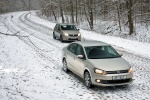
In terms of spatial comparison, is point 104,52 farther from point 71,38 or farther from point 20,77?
point 71,38

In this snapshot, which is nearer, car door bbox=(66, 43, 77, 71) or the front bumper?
the front bumper

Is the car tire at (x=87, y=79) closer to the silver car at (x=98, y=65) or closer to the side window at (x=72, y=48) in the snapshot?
the silver car at (x=98, y=65)

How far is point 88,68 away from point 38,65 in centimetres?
490

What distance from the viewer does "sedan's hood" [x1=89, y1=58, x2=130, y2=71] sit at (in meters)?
9.18

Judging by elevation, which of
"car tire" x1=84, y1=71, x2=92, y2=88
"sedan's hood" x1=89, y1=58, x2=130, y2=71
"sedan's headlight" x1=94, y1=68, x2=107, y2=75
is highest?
"sedan's hood" x1=89, y1=58, x2=130, y2=71

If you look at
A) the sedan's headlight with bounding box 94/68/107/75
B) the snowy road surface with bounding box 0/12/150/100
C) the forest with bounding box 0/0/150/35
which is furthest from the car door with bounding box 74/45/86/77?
the forest with bounding box 0/0/150/35

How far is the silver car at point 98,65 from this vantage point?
29.7ft

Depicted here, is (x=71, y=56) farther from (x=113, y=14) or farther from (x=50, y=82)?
(x=113, y=14)

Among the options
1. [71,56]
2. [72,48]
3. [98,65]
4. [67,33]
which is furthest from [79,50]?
[67,33]

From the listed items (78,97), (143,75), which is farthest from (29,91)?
(143,75)

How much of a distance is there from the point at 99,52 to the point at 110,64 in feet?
3.82

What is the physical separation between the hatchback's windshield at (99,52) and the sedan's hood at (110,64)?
15.4 inches

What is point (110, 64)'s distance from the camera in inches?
370

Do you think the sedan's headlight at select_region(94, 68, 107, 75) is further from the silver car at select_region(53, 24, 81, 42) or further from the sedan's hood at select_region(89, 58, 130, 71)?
the silver car at select_region(53, 24, 81, 42)
